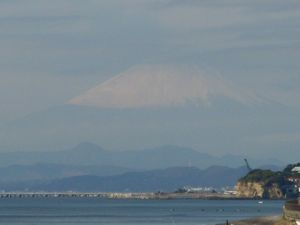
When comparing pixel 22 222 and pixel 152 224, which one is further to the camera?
pixel 22 222

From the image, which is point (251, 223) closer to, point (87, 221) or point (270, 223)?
point (270, 223)

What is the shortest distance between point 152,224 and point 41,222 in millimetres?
16029

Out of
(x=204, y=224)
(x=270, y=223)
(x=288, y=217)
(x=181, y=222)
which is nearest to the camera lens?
(x=288, y=217)

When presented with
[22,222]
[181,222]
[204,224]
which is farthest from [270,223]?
[22,222]

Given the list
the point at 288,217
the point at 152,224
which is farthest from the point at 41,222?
the point at 288,217

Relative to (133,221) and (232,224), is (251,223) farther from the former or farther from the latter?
(133,221)

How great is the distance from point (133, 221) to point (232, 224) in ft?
143

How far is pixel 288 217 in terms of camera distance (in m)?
111

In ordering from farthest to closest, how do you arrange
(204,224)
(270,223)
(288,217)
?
(204,224) < (270,223) < (288,217)

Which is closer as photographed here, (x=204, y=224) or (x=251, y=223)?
(x=251, y=223)

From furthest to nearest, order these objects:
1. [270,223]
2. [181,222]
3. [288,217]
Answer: [181,222] → [270,223] → [288,217]

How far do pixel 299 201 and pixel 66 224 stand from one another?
140ft

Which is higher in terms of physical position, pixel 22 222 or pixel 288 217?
pixel 22 222

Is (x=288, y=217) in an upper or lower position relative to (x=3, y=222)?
lower
